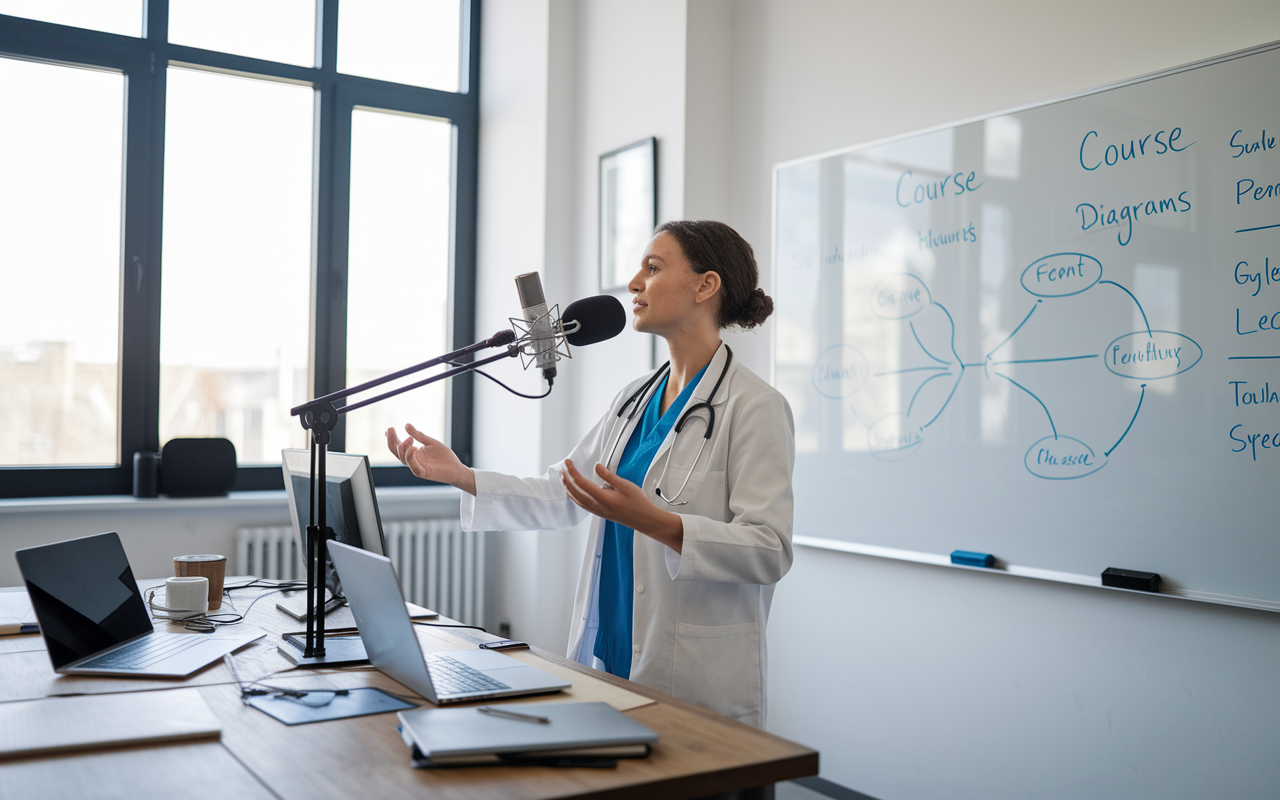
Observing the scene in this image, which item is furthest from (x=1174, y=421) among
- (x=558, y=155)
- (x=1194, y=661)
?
(x=558, y=155)

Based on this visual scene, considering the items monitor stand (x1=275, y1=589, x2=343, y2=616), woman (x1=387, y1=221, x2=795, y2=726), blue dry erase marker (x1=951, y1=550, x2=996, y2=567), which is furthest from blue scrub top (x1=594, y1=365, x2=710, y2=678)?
blue dry erase marker (x1=951, y1=550, x2=996, y2=567)

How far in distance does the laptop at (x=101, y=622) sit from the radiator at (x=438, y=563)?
1.93 metres

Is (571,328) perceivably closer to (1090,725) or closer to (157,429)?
(1090,725)

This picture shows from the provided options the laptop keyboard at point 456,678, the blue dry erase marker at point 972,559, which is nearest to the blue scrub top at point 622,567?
the laptop keyboard at point 456,678

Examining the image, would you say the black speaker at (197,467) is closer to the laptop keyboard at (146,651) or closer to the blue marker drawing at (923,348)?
the laptop keyboard at (146,651)

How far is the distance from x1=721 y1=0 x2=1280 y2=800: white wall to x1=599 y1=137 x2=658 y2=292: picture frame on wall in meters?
0.32

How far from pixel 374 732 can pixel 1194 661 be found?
1.84 meters

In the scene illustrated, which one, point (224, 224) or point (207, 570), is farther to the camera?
point (224, 224)

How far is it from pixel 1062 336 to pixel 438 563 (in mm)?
2779

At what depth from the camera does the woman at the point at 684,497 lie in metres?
1.62

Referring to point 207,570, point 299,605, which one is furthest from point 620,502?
point 207,570

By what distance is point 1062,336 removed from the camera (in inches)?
91.6

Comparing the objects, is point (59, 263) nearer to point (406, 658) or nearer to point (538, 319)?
point (538, 319)

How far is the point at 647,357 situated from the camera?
343 centimetres
